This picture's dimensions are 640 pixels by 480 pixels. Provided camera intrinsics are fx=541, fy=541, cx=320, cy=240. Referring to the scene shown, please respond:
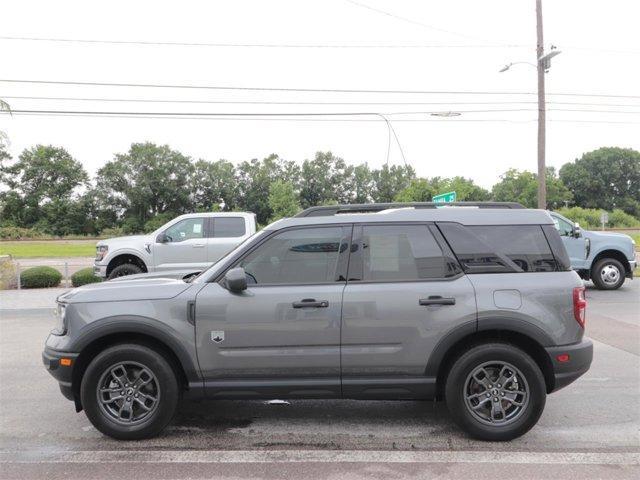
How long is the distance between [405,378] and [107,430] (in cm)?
242

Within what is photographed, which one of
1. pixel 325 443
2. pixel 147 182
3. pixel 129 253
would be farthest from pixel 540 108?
pixel 147 182

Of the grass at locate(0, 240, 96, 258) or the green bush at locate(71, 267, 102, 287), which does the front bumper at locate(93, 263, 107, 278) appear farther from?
the grass at locate(0, 240, 96, 258)

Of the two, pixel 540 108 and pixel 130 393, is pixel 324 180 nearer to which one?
pixel 540 108

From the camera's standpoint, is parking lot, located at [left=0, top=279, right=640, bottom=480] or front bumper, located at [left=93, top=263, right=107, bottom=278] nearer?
parking lot, located at [left=0, top=279, right=640, bottom=480]

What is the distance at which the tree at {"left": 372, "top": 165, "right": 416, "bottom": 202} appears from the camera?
250ft

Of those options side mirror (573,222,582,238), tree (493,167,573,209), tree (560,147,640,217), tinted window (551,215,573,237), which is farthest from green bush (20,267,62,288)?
tree (560,147,640,217)

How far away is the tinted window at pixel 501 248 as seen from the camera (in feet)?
14.4

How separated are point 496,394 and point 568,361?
2.04ft

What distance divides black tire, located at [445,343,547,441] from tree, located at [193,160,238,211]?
253 feet

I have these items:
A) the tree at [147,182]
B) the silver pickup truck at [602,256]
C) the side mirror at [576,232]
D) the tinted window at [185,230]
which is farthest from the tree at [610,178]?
the tinted window at [185,230]

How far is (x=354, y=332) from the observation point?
4.25 meters

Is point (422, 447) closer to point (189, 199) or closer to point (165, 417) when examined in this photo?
point (165, 417)

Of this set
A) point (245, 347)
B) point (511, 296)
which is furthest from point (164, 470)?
point (511, 296)

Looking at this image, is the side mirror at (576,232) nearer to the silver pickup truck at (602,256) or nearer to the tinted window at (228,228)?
the silver pickup truck at (602,256)
